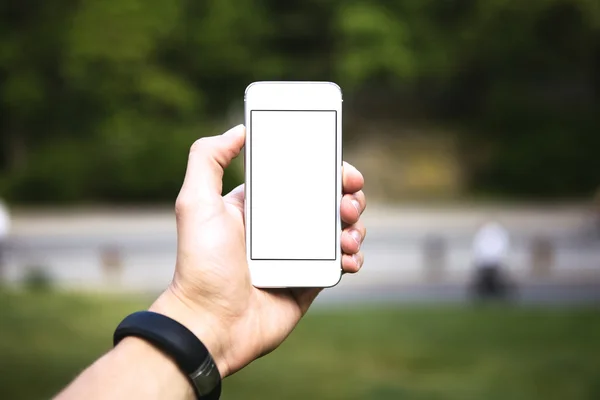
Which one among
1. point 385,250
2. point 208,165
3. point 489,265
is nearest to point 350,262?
point 208,165

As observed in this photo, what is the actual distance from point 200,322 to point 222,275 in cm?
17

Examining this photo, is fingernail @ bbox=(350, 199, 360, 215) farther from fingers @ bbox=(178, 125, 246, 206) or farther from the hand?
fingers @ bbox=(178, 125, 246, 206)

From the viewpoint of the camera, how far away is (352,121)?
1148 inches

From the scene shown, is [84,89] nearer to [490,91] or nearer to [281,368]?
[490,91]

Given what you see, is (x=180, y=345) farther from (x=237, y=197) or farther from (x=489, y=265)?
(x=489, y=265)

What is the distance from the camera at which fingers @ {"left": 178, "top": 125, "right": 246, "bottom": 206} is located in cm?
268

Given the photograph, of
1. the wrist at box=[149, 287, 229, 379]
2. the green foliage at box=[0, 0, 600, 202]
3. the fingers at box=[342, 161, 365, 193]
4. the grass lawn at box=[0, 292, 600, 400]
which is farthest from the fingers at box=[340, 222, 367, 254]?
the green foliage at box=[0, 0, 600, 202]

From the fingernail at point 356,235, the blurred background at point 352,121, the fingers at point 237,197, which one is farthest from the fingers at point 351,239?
the blurred background at point 352,121

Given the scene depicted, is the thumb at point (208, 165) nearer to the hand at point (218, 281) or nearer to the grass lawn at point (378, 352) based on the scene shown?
Answer: the hand at point (218, 281)

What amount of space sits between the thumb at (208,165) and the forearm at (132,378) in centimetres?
55

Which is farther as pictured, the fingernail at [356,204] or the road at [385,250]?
the road at [385,250]

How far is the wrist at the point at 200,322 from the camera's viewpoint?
2488 millimetres

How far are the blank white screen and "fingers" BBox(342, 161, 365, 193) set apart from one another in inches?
1.5

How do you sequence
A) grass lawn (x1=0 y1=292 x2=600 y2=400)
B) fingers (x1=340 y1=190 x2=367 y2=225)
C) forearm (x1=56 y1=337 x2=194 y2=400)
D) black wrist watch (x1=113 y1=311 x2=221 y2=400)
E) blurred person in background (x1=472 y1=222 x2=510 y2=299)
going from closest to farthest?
forearm (x1=56 y1=337 x2=194 y2=400) < black wrist watch (x1=113 y1=311 x2=221 y2=400) < fingers (x1=340 y1=190 x2=367 y2=225) < grass lawn (x1=0 y1=292 x2=600 y2=400) < blurred person in background (x1=472 y1=222 x2=510 y2=299)
